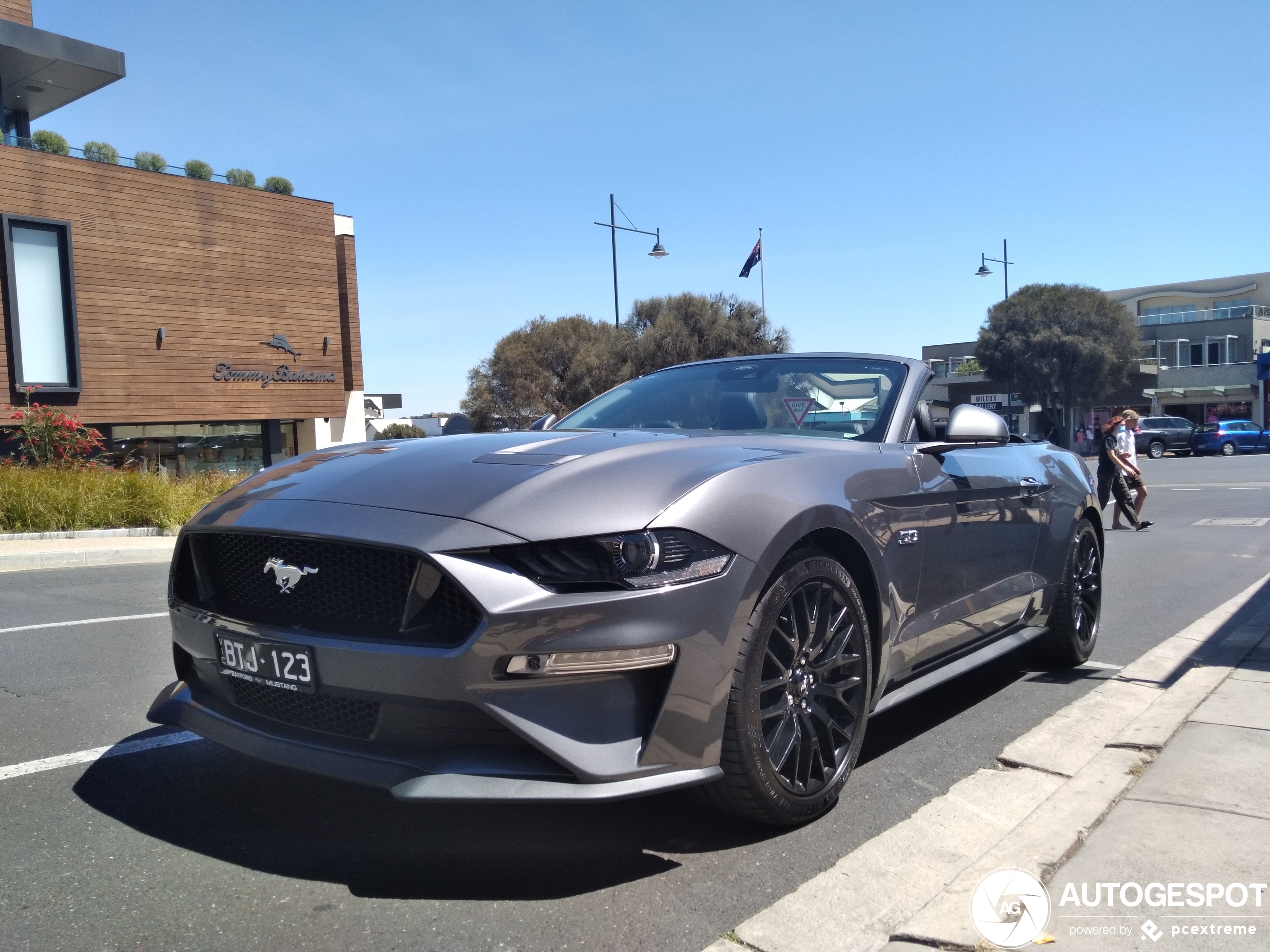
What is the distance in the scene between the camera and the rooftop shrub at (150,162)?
31.4 metres

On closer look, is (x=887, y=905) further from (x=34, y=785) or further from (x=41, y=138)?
(x=41, y=138)

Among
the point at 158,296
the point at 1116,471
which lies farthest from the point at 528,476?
the point at 158,296

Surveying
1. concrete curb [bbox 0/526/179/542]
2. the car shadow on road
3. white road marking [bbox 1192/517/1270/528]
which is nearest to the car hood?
the car shadow on road

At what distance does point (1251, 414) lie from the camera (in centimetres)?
5891

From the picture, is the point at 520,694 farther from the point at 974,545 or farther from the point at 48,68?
the point at 48,68

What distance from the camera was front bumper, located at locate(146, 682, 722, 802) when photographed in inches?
94.3

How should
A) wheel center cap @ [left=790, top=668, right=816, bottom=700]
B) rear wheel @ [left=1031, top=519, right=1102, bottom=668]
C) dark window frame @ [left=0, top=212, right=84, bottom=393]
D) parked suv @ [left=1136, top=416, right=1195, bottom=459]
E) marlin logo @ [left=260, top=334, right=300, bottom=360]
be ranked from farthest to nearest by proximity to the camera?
parked suv @ [left=1136, top=416, right=1195, bottom=459] < marlin logo @ [left=260, top=334, right=300, bottom=360] < dark window frame @ [left=0, top=212, right=84, bottom=393] < rear wheel @ [left=1031, top=519, right=1102, bottom=668] < wheel center cap @ [left=790, top=668, right=816, bottom=700]

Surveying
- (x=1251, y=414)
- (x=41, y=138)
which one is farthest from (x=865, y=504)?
(x=1251, y=414)

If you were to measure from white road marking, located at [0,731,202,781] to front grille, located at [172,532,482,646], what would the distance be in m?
0.74

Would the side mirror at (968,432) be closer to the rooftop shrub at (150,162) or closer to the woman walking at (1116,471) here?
the woman walking at (1116,471)

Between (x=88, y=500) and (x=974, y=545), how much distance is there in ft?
41.1

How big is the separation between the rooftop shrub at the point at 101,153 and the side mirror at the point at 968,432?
32.4 metres

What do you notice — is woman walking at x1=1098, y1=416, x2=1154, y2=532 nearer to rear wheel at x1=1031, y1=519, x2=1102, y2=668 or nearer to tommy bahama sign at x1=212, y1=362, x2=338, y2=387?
rear wheel at x1=1031, y1=519, x2=1102, y2=668

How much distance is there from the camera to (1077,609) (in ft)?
16.7
